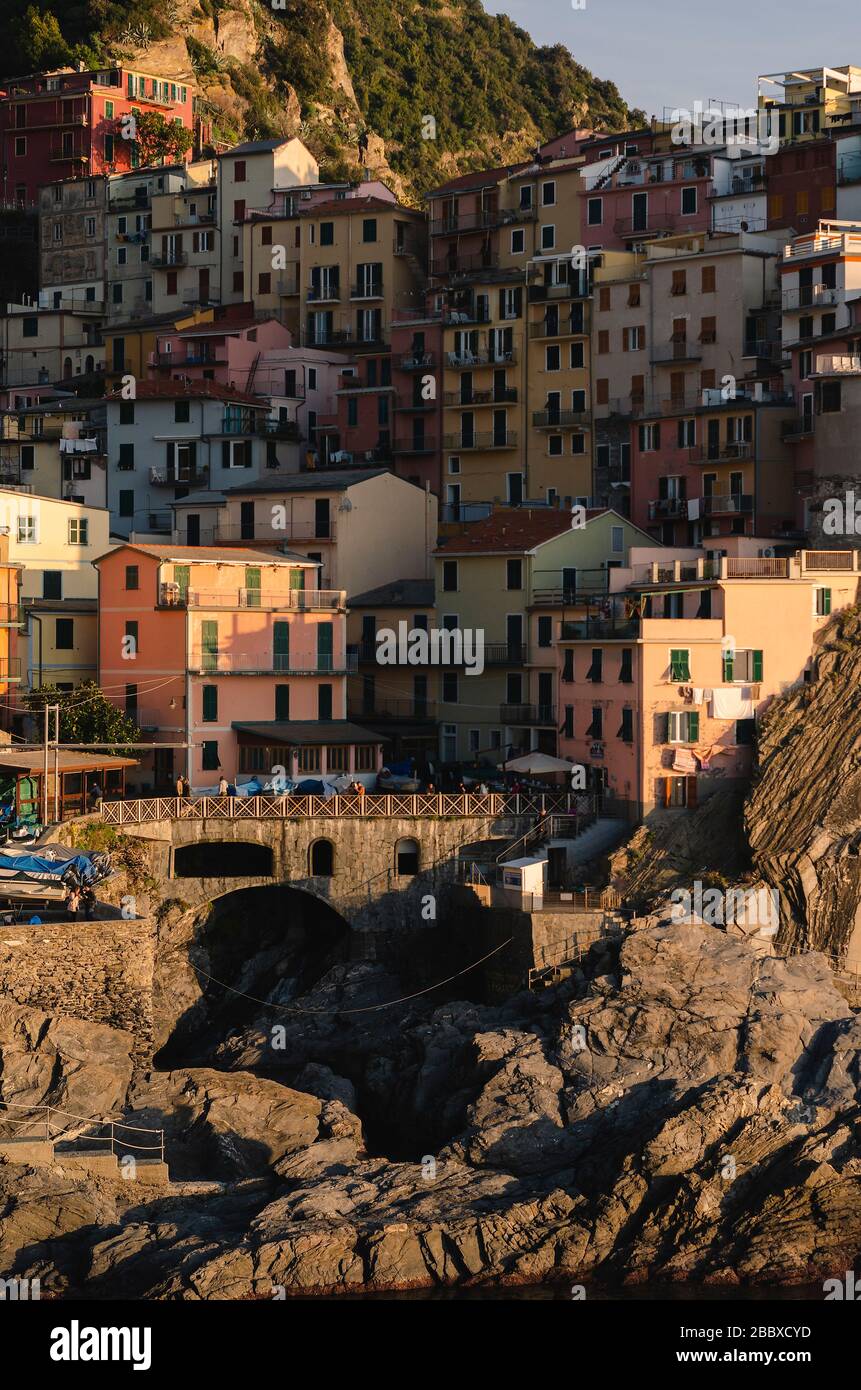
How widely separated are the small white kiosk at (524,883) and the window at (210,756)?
1172 centimetres

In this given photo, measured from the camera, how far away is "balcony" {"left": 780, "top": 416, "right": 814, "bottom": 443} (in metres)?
84.6

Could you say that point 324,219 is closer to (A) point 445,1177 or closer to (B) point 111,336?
(B) point 111,336

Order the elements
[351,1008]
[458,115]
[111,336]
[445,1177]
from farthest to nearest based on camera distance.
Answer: [458,115] → [111,336] → [351,1008] → [445,1177]

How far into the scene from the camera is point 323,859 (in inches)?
2805

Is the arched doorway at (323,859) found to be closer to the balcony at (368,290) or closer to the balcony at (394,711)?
the balcony at (394,711)

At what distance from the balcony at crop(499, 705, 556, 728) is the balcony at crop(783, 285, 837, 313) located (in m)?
18.9

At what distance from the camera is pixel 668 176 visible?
10106 centimetres

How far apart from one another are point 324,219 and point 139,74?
22.7 metres

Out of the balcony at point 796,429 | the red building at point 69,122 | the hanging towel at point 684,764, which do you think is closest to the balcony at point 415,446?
the balcony at point 796,429

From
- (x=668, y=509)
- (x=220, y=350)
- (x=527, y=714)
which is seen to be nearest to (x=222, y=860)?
(x=527, y=714)

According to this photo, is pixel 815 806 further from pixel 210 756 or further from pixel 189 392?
pixel 189 392

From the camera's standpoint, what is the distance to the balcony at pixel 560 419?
309 feet
